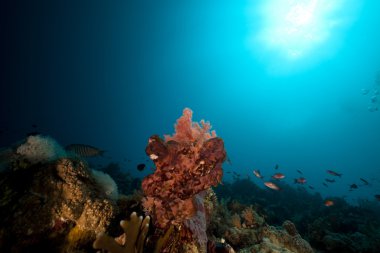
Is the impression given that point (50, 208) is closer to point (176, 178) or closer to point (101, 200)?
point (101, 200)

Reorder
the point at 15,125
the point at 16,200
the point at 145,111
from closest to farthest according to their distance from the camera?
the point at 16,200, the point at 15,125, the point at 145,111

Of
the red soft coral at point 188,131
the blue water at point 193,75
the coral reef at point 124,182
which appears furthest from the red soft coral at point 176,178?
the blue water at point 193,75

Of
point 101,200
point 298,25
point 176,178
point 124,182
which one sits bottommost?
A: point 101,200

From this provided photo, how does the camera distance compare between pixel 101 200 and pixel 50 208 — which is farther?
pixel 101 200

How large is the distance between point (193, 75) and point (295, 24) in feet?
171

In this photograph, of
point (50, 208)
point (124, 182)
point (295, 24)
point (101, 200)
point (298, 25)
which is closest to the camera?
point (50, 208)

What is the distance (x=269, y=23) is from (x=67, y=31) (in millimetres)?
51281

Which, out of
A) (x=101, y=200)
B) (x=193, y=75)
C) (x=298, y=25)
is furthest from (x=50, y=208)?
(x=193, y=75)

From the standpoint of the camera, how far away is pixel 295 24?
58.8 m

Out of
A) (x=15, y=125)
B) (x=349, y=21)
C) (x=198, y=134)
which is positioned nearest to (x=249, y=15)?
(x=349, y=21)

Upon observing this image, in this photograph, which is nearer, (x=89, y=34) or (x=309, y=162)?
(x=89, y=34)

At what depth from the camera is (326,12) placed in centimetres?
5125

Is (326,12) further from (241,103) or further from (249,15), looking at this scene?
(241,103)

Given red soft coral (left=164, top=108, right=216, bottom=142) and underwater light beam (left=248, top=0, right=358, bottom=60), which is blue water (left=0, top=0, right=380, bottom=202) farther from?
red soft coral (left=164, top=108, right=216, bottom=142)
